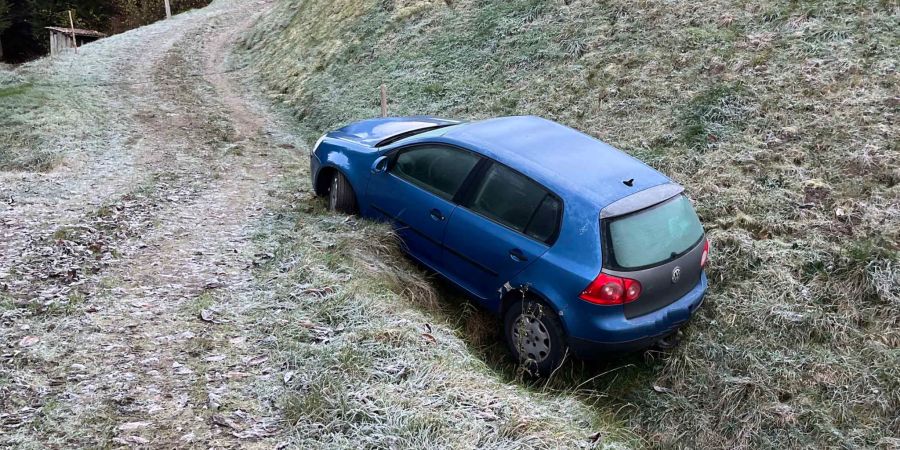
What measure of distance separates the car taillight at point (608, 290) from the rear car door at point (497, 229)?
500 millimetres

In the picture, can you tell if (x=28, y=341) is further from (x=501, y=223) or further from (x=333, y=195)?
(x=501, y=223)

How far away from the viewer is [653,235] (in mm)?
4836

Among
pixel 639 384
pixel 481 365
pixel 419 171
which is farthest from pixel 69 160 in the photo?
pixel 639 384

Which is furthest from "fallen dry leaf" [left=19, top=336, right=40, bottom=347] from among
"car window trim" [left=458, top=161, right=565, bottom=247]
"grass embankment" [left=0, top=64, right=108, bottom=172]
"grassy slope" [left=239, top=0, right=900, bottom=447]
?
"grass embankment" [left=0, top=64, right=108, bottom=172]

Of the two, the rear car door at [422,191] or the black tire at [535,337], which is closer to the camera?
the black tire at [535,337]

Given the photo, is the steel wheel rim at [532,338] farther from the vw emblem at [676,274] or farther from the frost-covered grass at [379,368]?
the vw emblem at [676,274]

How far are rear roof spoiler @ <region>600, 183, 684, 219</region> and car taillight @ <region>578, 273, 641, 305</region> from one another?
499mm

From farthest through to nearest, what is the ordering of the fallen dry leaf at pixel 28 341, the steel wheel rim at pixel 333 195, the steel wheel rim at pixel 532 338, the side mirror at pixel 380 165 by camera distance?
the steel wheel rim at pixel 333 195 → the side mirror at pixel 380 165 → the steel wheel rim at pixel 532 338 → the fallen dry leaf at pixel 28 341

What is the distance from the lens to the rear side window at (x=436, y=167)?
18.1 ft

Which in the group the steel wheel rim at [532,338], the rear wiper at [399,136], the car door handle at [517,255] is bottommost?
the steel wheel rim at [532,338]

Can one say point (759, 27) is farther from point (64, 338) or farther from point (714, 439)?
point (64, 338)

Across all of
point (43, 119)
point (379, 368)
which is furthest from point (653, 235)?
point (43, 119)

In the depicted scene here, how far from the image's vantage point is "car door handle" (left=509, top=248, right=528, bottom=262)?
4.92 meters

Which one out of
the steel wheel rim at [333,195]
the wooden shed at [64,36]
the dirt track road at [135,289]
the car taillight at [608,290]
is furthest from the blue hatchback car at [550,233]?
the wooden shed at [64,36]
